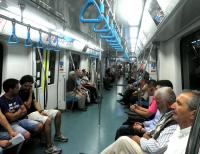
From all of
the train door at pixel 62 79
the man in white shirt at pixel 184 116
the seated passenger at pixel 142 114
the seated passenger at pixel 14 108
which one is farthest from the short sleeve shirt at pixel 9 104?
the train door at pixel 62 79

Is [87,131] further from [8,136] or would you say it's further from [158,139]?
[158,139]

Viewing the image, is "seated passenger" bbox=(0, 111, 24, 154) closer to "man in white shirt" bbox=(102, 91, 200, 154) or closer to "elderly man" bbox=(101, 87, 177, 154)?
"elderly man" bbox=(101, 87, 177, 154)

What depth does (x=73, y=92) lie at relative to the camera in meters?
6.96

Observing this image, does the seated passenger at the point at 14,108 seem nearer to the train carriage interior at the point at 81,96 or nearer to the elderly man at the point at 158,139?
the train carriage interior at the point at 81,96

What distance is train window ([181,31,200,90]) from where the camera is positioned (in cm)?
395

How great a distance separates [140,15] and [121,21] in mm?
706

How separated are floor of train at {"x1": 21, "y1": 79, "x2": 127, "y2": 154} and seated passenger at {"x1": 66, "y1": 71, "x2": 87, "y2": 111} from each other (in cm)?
30

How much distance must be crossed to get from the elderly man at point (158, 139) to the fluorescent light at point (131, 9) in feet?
6.14

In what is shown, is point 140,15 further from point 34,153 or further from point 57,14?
point 34,153

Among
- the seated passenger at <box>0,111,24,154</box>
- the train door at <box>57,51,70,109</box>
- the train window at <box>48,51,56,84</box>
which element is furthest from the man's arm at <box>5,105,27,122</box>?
the train door at <box>57,51,70,109</box>

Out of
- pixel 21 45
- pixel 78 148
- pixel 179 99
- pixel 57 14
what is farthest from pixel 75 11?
pixel 179 99

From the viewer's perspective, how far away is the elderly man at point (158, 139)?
2207 mm

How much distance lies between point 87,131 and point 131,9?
99.3 inches

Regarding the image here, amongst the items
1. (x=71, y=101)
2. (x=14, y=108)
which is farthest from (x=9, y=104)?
(x=71, y=101)
